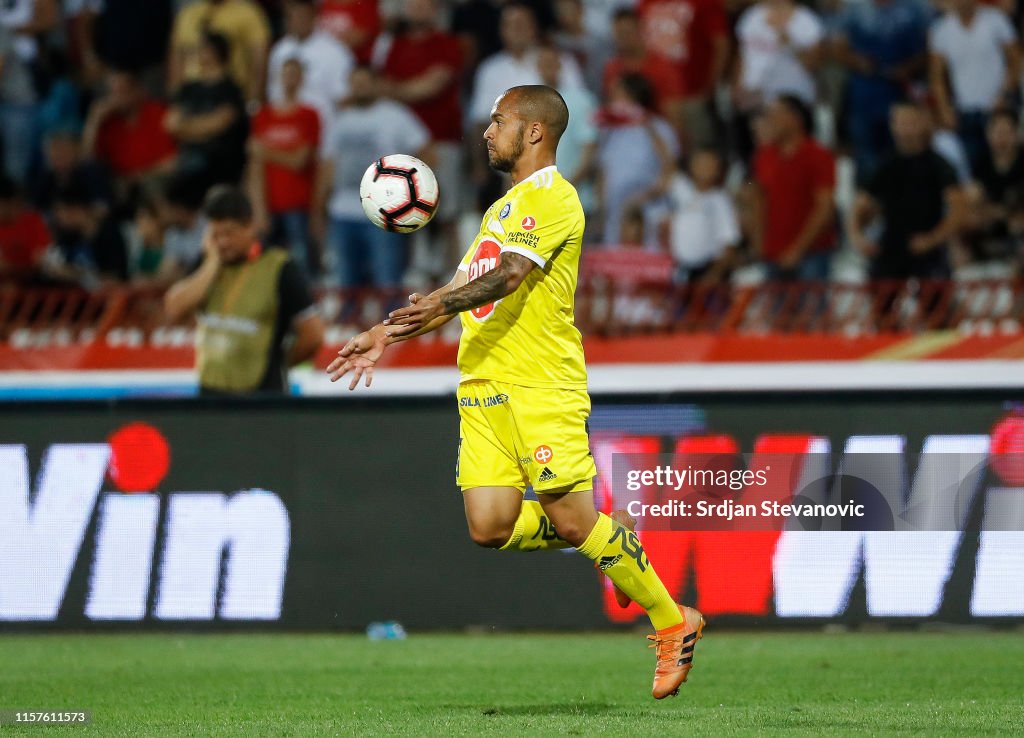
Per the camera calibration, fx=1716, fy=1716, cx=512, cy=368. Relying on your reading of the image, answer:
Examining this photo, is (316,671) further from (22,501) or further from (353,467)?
(22,501)

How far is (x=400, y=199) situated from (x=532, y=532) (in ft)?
4.86

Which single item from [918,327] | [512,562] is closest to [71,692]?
[512,562]

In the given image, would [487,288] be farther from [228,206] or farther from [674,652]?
[228,206]

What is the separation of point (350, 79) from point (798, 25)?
3.62 m

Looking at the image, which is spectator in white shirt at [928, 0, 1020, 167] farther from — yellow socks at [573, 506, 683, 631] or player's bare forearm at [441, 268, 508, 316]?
player's bare forearm at [441, 268, 508, 316]

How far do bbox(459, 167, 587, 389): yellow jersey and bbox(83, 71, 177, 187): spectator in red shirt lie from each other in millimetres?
8445

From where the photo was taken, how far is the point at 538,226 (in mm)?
6648

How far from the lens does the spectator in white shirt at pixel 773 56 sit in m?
13.6

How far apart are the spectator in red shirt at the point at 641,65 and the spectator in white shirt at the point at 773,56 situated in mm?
504

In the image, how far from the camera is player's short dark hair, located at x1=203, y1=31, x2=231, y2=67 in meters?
14.0

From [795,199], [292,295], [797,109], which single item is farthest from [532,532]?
[797,109]

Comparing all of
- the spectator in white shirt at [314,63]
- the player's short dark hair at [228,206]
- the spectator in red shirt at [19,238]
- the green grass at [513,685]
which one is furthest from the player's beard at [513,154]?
the spectator in red shirt at [19,238]

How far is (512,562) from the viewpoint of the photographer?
930 cm

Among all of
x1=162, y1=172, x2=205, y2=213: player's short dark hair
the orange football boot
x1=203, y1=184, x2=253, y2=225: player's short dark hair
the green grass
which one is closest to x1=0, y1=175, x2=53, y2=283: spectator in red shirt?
x1=162, y1=172, x2=205, y2=213: player's short dark hair
